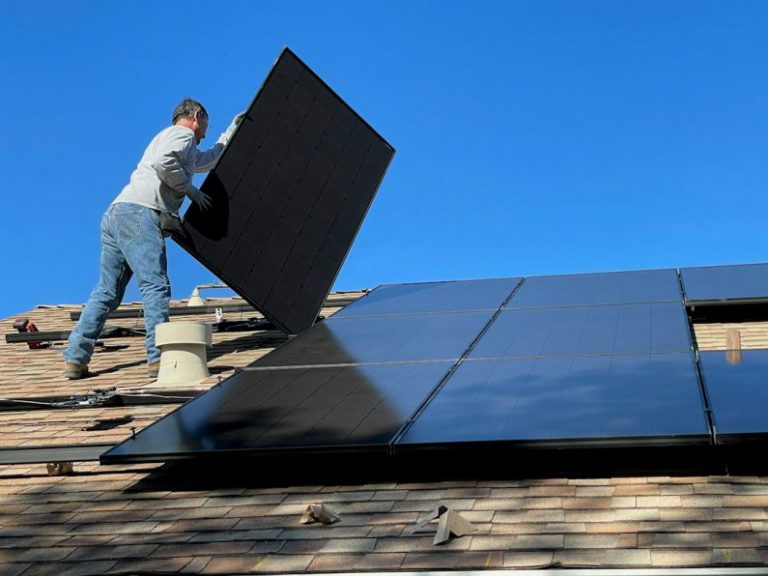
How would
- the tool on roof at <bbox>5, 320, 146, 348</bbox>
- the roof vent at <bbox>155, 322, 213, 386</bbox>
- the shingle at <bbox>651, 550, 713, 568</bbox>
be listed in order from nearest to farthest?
the shingle at <bbox>651, 550, 713, 568</bbox>
the roof vent at <bbox>155, 322, 213, 386</bbox>
the tool on roof at <bbox>5, 320, 146, 348</bbox>

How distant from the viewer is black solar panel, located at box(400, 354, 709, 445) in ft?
17.2

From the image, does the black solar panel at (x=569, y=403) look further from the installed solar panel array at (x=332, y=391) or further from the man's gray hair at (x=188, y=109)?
the man's gray hair at (x=188, y=109)

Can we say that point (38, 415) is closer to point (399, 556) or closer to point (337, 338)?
point (337, 338)

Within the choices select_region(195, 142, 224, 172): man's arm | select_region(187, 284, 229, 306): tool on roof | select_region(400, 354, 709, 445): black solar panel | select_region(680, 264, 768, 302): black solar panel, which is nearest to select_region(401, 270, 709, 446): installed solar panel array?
select_region(400, 354, 709, 445): black solar panel

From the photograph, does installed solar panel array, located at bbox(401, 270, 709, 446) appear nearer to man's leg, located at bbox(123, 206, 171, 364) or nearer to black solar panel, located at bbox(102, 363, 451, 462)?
black solar panel, located at bbox(102, 363, 451, 462)

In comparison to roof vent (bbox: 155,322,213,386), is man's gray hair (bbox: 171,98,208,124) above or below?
above

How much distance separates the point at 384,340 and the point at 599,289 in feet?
6.89

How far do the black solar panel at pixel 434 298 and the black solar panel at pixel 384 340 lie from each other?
1.02 ft

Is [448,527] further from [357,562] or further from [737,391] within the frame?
[737,391]

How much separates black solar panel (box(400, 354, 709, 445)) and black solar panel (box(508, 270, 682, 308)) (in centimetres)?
204

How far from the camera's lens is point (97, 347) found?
11.1m

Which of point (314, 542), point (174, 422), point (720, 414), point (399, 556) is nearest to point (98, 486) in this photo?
point (174, 422)

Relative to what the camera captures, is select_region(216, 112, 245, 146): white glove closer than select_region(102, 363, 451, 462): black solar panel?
No

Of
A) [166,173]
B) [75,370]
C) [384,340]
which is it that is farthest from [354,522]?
[75,370]
